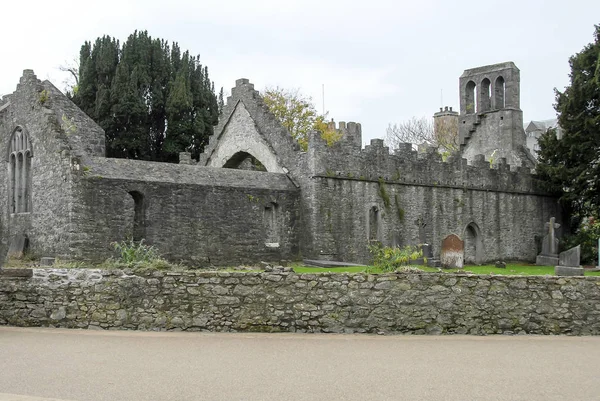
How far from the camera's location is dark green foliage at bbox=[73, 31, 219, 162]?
126 ft

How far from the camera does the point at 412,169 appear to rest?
2936 cm

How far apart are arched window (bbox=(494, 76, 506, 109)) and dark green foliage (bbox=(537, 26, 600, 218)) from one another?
4060 millimetres

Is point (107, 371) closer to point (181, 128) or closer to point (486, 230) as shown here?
point (486, 230)

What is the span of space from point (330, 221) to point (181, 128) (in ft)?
53.1

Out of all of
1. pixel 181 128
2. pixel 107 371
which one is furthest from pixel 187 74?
pixel 107 371

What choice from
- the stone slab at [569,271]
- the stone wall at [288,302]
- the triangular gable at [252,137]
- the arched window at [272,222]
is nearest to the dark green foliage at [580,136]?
the triangular gable at [252,137]

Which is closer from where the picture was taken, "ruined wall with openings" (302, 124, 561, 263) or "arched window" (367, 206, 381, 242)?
"ruined wall with openings" (302, 124, 561, 263)

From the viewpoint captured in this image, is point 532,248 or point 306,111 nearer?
point 532,248

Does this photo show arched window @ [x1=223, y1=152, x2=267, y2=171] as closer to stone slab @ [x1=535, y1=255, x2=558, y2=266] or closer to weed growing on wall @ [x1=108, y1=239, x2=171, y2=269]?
stone slab @ [x1=535, y1=255, x2=558, y2=266]

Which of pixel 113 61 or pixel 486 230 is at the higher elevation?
pixel 113 61

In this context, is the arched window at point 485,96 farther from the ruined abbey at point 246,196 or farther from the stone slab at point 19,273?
the stone slab at point 19,273

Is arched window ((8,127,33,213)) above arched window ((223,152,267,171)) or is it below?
below

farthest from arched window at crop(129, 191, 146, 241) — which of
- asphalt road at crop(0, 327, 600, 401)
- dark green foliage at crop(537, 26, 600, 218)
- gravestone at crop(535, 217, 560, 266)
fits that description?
dark green foliage at crop(537, 26, 600, 218)

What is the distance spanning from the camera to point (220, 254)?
23.3 meters
